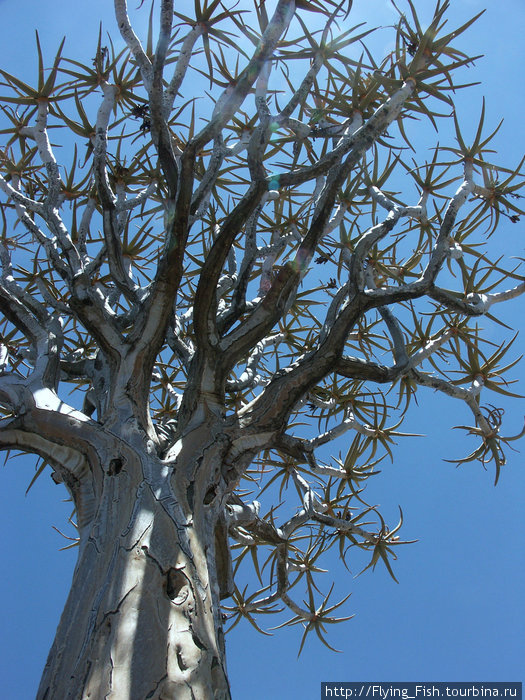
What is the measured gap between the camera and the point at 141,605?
170cm

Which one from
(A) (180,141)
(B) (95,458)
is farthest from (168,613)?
(A) (180,141)

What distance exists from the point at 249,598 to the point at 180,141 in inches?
151

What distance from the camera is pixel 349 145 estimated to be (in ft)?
9.78

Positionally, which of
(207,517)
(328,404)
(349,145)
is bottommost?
(207,517)

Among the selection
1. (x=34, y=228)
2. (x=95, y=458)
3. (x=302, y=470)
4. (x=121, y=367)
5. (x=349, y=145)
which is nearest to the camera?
(x=95, y=458)

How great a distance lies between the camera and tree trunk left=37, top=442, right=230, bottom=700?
5.13 ft

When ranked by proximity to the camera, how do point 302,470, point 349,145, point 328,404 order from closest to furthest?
point 349,145 < point 328,404 < point 302,470

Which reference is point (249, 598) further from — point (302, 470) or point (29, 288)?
point (29, 288)

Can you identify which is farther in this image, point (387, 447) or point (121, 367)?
point (387, 447)

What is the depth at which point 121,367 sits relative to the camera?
8.54 ft

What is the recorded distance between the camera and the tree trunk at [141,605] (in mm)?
1564

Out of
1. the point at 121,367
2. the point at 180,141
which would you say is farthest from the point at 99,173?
the point at 180,141

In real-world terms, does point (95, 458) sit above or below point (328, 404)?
below

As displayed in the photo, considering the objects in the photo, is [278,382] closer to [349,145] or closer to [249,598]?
[349,145]
